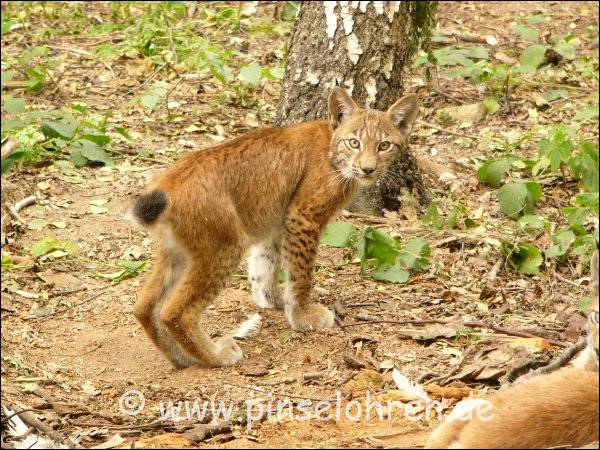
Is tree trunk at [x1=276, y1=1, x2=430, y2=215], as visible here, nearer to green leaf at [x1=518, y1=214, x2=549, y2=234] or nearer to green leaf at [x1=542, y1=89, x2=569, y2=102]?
green leaf at [x1=518, y1=214, x2=549, y2=234]

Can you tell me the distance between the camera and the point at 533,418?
427 centimetres

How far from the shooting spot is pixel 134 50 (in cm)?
1216

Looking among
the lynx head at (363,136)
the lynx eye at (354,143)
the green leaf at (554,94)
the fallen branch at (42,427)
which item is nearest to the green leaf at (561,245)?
the lynx head at (363,136)

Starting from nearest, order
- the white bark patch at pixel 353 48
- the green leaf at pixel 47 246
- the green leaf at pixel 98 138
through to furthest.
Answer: the green leaf at pixel 47 246
the white bark patch at pixel 353 48
the green leaf at pixel 98 138

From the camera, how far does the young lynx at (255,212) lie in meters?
6.66

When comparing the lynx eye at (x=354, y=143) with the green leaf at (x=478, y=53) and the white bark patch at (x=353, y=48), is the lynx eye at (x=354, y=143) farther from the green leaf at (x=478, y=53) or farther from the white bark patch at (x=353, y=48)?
the green leaf at (x=478, y=53)

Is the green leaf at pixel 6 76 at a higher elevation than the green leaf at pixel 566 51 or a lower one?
lower

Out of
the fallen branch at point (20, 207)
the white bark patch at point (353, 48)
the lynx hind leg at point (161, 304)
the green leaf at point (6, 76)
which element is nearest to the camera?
the lynx hind leg at point (161, 304)

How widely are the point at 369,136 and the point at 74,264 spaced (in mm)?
2610

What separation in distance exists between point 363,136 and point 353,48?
4.99 feet

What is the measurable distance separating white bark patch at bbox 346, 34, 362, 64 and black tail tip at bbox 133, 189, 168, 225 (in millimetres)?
2953

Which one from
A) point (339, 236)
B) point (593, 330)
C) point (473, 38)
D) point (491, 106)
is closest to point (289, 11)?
point (473, 38)

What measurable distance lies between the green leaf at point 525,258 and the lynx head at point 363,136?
1333mm

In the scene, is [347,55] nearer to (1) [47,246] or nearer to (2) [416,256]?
(2) [416,256]
